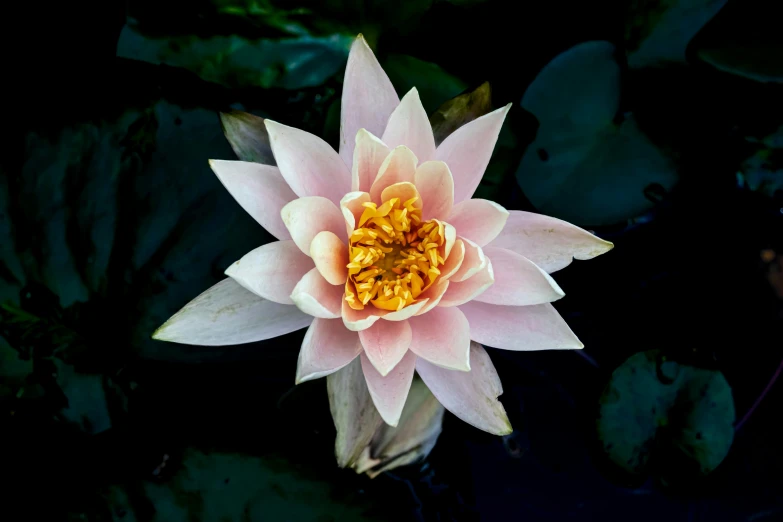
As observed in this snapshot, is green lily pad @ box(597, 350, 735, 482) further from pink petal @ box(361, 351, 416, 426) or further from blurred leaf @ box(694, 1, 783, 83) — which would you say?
blurred leaf @ box(694, 1, 783, 83)

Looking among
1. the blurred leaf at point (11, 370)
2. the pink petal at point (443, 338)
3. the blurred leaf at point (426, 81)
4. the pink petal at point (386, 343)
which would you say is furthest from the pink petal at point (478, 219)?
the blurred leaf at point (11, 370)

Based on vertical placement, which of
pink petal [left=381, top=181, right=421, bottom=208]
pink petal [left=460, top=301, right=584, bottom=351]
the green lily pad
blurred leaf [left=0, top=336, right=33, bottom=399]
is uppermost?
pink petal [left=381, top=181, right=421, bottom=208]

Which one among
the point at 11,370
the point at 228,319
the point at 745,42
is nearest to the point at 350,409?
the point at 228,319

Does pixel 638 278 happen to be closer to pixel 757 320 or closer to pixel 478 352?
pixel 757 320

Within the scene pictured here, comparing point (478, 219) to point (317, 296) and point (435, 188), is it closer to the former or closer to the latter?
point (435, 188)

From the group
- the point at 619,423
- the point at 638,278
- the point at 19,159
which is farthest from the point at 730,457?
the point at 19,159

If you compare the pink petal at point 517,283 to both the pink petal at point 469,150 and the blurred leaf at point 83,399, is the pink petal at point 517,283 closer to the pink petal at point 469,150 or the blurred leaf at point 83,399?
the pink petal at point 469,150

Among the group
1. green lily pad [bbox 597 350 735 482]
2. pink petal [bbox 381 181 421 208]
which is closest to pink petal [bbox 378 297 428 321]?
pink petal [bbox 381 181 421 208]
